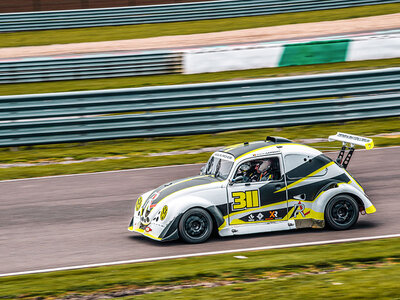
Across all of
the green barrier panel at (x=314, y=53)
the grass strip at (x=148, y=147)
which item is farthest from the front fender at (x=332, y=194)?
the green barrier panel at (x=314, y=53)

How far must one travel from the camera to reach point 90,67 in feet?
79.6

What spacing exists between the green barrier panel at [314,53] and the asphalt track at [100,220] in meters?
8.64

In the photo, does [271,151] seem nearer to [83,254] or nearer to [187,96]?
[83,254]

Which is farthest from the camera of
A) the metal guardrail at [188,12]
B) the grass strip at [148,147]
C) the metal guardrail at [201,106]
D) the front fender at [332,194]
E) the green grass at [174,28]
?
the metal guardrail at [188,12]

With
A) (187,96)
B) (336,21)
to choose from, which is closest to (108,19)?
(336,21)

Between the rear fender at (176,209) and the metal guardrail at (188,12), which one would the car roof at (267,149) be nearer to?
the rear fender at (176,209)

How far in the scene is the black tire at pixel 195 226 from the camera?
9.69 metres

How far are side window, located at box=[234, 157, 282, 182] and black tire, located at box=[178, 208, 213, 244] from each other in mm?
853

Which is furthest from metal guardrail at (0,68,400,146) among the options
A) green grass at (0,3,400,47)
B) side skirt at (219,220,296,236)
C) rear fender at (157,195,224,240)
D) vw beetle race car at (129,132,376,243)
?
green grass at (0,3,400,47)

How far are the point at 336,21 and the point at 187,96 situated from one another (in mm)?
18678

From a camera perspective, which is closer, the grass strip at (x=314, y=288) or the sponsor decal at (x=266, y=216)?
the grass strip at (x=314, y=288)

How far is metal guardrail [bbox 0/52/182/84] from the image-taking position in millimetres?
24031

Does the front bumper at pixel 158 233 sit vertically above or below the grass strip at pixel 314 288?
above

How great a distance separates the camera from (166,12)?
36.8 metres
